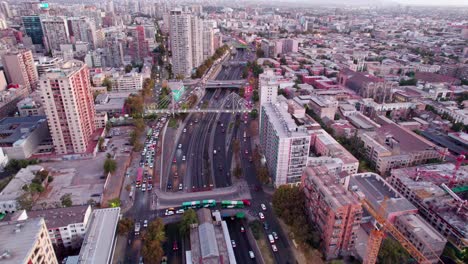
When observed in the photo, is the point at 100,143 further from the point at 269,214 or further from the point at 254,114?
the point at 254,114

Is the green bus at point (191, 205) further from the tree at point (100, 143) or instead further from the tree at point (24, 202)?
the tree at point (100, 143)

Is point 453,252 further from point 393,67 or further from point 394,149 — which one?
point 393,67

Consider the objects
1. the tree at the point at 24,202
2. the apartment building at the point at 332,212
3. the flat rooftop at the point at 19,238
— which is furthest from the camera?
the tree at the point at 24,202

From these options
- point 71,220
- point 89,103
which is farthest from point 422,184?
point 89,103

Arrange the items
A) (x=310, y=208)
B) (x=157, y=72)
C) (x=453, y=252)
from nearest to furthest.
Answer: (x=453, y=252), (x=310, y=208), (x=157, y=72)

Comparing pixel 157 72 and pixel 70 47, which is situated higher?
pixel 70 47

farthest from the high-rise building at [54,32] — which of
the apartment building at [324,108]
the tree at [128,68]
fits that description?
the apartment building at [324,108]
